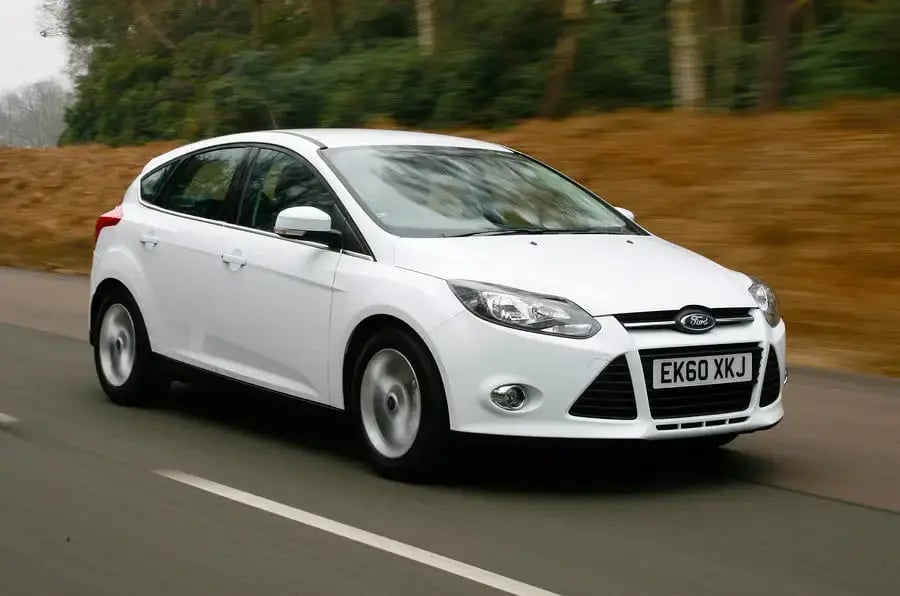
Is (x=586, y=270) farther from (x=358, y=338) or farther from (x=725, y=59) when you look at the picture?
(x=725, y=59)

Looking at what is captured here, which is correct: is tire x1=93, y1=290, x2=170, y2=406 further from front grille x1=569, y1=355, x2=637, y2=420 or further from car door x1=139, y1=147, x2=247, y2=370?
front grille x1=569, y1=355, x2=637, y2=420

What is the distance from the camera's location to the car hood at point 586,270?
20.3 feet

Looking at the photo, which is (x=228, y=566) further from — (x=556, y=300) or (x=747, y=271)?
(x=747, y=271)

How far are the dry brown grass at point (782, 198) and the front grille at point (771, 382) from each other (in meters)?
3.34

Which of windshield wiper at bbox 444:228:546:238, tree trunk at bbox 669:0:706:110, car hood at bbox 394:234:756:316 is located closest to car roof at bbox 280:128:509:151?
windshield wiper at bbox 444:228:546:238

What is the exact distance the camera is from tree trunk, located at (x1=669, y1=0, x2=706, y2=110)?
2109 cm

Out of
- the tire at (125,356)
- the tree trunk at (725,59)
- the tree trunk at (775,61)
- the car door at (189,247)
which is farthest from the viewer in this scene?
the tree trunk at (725,59)

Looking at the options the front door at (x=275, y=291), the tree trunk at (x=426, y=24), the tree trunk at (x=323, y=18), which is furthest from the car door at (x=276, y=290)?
the tree trunk at (x=323, y=18)

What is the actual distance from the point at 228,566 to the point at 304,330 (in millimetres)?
2022

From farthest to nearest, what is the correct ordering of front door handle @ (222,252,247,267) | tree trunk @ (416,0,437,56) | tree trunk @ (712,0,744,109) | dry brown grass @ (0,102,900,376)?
1. tree trunk @ (416,0,437,56)
2. tree trunk @ (712,0,744,109)
3. dry brown grass @ (0,102,900,376)
4. front door handle @ (222,252,247,267)

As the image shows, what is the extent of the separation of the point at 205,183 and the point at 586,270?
2.76m

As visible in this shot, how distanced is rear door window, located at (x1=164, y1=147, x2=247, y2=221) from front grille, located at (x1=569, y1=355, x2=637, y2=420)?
2.65 meters

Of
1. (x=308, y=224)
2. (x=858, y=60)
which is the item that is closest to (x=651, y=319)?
(x=308, y=224)

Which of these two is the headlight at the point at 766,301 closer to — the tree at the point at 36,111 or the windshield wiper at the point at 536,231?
the windshield wiper at the point at 536,231
